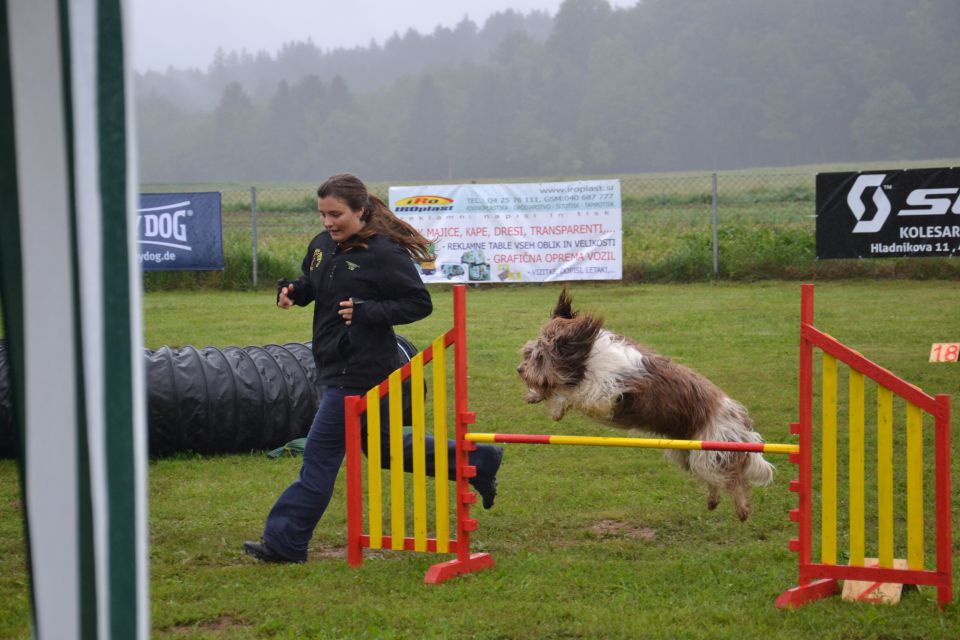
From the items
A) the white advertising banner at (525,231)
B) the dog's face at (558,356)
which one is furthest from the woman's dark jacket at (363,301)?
the white advertising banner at (525,231)

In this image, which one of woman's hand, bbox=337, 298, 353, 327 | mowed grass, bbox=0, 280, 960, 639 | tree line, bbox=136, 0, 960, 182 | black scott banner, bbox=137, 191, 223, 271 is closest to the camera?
mowed grass, bbox=0, 280, 960, 639

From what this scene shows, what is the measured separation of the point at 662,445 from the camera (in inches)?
174

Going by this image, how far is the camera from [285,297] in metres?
5.11

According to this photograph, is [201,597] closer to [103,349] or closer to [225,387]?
[225,387]

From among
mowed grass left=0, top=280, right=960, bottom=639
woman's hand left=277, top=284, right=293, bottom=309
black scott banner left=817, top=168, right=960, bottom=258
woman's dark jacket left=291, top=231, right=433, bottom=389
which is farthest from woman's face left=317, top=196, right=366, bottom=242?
black scott banner left=817, top=168, right=960, bottom=258

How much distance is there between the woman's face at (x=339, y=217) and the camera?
495 centimetres

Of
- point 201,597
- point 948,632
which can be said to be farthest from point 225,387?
point 948,632

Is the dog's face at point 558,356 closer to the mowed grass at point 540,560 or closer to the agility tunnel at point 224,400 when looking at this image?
the mowed grass at point 540,560

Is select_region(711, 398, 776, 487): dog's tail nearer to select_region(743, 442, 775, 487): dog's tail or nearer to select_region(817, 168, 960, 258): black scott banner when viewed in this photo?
select_region(743, 442, 775, 487): dog's tail

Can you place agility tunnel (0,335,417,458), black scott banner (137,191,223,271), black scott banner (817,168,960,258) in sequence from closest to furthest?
agility tunnel (0,335,417,458) → black scott banner (817,168,960,258) → black scott banner (137,191,223,271)

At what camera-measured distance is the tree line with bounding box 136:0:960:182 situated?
78.8m

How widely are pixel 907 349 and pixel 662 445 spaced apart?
7.01m

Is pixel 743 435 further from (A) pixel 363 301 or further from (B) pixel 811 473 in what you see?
(A) pixel 363 301

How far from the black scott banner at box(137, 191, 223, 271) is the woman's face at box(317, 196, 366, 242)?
12.0 meters
